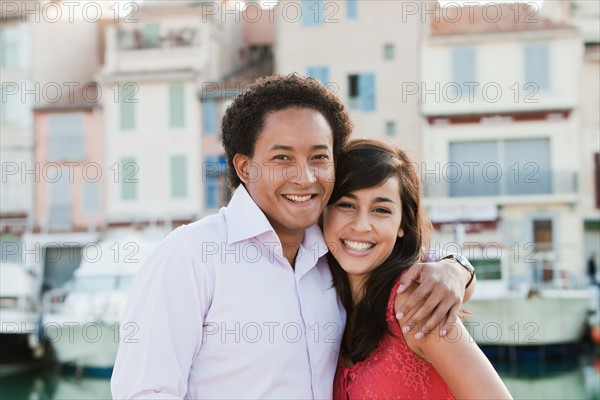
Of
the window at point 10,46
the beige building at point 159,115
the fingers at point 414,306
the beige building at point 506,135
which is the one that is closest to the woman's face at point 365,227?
the fingers at point 414,306

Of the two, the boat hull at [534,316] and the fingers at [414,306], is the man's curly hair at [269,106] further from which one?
the boat hull at [534,316]

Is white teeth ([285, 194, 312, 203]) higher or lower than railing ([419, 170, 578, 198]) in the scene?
lower

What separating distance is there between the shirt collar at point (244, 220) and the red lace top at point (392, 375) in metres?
0.45

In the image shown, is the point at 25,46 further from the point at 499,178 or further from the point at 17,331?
the point at 499,178

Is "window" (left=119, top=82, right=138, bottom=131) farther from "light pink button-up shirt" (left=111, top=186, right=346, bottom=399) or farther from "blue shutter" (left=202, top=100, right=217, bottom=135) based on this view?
"light pink button-up shirt" (left=111, top=186, right=346, bottom=399)

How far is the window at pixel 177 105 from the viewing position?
2391cm

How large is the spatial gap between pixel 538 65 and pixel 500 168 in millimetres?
2871

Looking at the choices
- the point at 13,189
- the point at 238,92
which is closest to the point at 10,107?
the point at 13,189

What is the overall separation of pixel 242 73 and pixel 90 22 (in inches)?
230

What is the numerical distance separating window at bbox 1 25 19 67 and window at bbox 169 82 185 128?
17.1 ft

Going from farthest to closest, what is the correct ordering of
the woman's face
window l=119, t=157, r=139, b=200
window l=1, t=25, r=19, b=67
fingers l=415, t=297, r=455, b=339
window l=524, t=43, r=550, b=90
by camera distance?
window l=1, t=25, r=19, b=67 → window l=119, t=157, r=139, b=200 → window l=524, t=43, r=550, b=90 → the woman's face → fingers l=415, t=297, r=455, b=339

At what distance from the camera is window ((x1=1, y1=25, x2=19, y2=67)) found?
83.5 ft

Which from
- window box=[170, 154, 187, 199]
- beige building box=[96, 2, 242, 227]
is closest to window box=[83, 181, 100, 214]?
beige building box=[96, 2, 242, 227]

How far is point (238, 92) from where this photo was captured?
1930 centimetres
